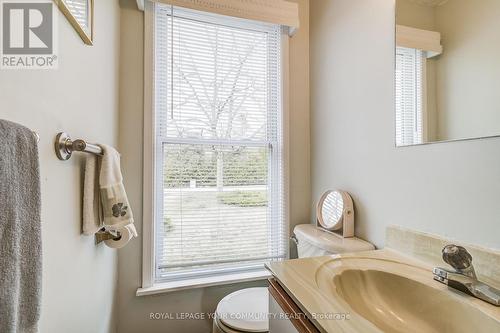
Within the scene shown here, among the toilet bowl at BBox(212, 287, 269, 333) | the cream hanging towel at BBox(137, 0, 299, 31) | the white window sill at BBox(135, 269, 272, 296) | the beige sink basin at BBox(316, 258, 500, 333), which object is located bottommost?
the white window sill at BBox(135, 269, 272, 296)

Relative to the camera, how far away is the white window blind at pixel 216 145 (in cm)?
143

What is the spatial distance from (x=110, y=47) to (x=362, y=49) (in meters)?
1.27

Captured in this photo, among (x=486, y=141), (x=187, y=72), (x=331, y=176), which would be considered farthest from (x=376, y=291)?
(x=187, y=72)

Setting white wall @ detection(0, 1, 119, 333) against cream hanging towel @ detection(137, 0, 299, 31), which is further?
cream hanging towel @ detection(137, 0, 299, 31)

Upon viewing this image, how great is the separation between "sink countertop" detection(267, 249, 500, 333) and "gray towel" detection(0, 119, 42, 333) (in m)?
0.57

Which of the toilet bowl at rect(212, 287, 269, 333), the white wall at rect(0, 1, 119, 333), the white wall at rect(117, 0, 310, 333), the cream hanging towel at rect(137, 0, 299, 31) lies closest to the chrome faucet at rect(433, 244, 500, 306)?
the toilet bowl at rect(212, 287, 269, 333)

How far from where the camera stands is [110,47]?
1173mm

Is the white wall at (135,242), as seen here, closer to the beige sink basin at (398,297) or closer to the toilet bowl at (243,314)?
the toilet bowl at (243,314)

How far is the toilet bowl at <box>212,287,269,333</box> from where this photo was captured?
1.02m

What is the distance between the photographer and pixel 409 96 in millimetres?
921

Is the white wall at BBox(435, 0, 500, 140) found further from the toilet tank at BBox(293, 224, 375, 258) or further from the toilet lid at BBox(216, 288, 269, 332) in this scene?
the toilet lid at BBox(216, 288, 269, 332)

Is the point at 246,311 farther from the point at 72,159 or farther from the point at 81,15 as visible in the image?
the point at 81,15

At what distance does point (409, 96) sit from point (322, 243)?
→ 749mm

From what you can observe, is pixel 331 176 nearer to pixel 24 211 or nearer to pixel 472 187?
pixel 472 187
